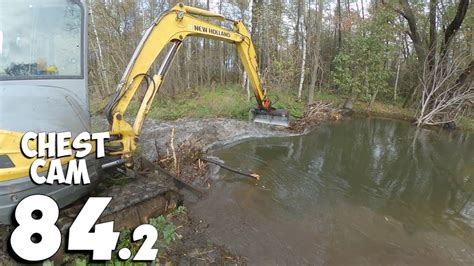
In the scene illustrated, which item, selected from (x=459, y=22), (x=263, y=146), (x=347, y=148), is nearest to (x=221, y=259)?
(x=263, y=146)

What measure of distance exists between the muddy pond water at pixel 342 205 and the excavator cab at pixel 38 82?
6.84ft

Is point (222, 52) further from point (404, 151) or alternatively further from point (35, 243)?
point (35, 243)

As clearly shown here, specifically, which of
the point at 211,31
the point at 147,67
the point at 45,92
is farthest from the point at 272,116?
the point at 45,92

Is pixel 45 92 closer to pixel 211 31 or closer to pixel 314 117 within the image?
pixel 211 31

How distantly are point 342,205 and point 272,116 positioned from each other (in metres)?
3.95

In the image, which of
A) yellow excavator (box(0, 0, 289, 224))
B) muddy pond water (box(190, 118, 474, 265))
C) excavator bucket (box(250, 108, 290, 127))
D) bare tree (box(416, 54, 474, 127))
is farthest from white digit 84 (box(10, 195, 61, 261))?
bare tree (box(416, 54, 474, 127))

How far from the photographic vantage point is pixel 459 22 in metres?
11.9

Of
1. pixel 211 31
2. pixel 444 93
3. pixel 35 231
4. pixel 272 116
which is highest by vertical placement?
pixel 211 31

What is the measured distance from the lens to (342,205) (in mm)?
4492

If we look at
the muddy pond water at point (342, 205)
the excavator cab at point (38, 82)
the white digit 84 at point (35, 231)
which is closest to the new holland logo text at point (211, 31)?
the excavator cab at point (38, 82)

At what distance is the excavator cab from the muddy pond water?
2084mm

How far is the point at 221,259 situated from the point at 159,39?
3166mm

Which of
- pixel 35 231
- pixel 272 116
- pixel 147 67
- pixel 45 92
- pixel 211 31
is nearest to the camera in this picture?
pixel 35 231

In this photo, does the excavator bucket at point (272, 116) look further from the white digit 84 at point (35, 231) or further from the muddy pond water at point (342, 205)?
the white digit 84 at point (35, 231)
